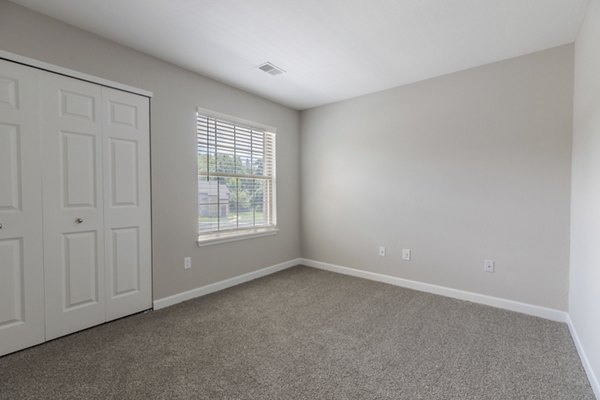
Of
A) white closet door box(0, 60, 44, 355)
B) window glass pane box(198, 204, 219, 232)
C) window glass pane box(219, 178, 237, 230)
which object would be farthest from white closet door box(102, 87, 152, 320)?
window glass pane box(219, 178, 237, 230)

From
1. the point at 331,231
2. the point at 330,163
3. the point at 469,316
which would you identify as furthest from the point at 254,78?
the point at 469,316

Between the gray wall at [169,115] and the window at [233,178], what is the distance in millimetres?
125

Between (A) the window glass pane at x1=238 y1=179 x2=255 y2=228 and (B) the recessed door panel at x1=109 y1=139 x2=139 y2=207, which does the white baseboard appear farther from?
(B) the recessed door panel at x1=109 y1=139 x2=139 y2=207

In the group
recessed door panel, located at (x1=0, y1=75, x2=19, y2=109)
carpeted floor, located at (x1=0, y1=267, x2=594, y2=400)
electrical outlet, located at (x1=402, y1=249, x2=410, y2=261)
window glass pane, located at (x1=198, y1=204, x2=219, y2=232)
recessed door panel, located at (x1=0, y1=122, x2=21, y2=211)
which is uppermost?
recessed door panel, located at (x1=0, y1=75, x2=19, y2=109)

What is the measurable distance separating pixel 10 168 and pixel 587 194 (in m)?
4.11

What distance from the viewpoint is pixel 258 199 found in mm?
3934

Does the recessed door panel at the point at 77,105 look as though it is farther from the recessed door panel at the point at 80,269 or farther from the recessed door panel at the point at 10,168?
the recessed door panel at the point at 80,269

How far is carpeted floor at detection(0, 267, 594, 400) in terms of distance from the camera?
1.65 metres

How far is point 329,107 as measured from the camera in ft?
13.6

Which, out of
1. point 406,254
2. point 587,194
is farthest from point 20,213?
point 587,194

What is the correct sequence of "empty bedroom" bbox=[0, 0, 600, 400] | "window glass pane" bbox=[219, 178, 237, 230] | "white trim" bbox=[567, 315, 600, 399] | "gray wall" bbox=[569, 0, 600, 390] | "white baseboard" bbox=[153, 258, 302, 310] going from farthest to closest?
"window glass pane" bbox=[219, 178, 237, 230], "white baseboard" bbox=[153, 258, 302, 310], "empty bedroom" bbox=[0, 0, 600, 400], "gray wall" bbox=[569, 0, 600, 390], "white trim" bbox=[567, 315, 600, 399]

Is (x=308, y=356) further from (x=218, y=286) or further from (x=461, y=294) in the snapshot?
(x=461, y=294)

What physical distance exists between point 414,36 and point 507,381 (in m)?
2.64

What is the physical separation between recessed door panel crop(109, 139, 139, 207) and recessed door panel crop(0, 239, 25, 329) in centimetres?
71
